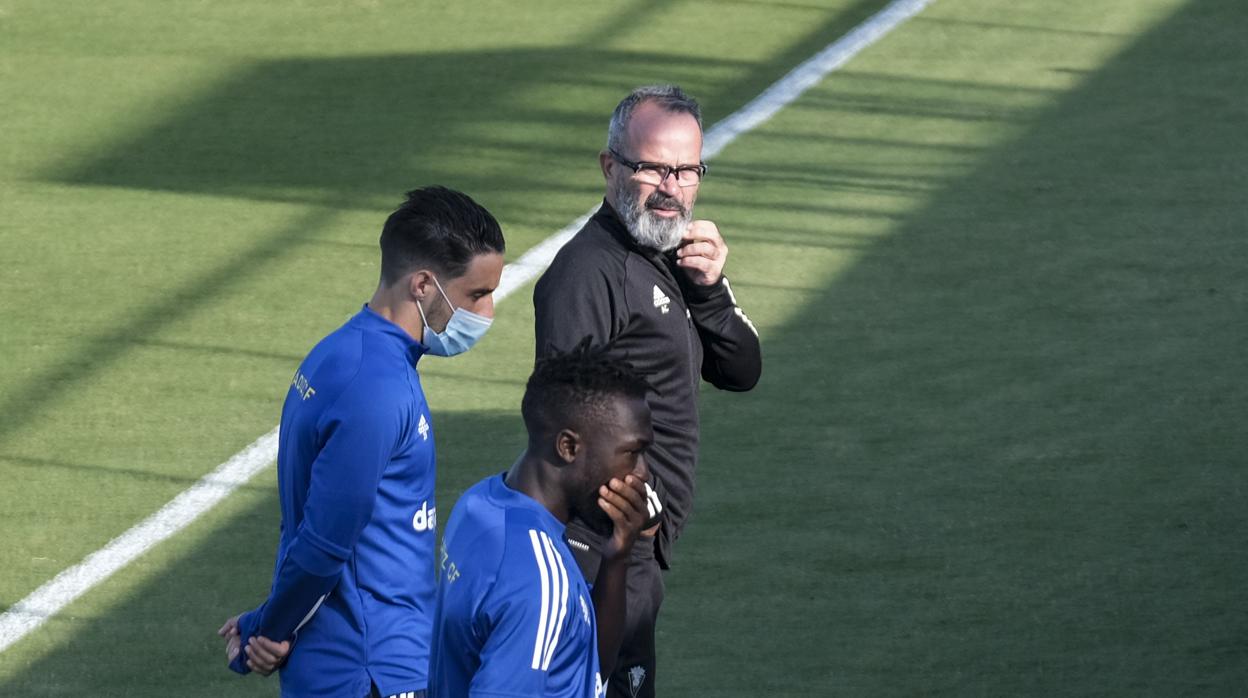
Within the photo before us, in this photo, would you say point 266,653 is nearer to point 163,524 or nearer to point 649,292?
point 649,292

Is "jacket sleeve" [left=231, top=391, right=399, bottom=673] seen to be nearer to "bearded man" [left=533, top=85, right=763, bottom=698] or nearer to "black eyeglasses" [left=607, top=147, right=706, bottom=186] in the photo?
"bearded man" [left=533, top=85, right=763, bottom=698]

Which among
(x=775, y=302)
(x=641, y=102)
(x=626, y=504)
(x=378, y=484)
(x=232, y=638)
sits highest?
(x=641, y=102)

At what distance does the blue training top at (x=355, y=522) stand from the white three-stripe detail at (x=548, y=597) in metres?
0.70

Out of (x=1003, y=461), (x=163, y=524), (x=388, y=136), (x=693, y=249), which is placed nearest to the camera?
(x=693, y=249)

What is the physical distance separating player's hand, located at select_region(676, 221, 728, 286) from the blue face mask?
677 millimetres

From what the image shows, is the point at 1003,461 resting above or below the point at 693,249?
below

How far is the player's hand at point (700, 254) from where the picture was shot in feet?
16.5

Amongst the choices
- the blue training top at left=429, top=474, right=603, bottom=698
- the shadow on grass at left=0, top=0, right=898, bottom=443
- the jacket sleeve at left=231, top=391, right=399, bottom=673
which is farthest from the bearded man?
the shadow on grass at left=0, top=0, right=898, bottom=443

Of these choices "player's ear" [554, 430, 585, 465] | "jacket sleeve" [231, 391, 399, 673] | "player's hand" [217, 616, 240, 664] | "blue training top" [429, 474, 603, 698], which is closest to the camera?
"blue training top" [429, 474, 603, 698]

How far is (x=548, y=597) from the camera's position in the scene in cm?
354

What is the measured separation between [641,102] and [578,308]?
0.58 m

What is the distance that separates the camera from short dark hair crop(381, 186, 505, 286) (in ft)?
14.4

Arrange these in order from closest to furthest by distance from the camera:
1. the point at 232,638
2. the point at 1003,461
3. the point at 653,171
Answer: the point at 232,638 < the point at 653,171 < the point at 1003,461

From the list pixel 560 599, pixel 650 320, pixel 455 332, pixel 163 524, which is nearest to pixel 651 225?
pixel 650 320
